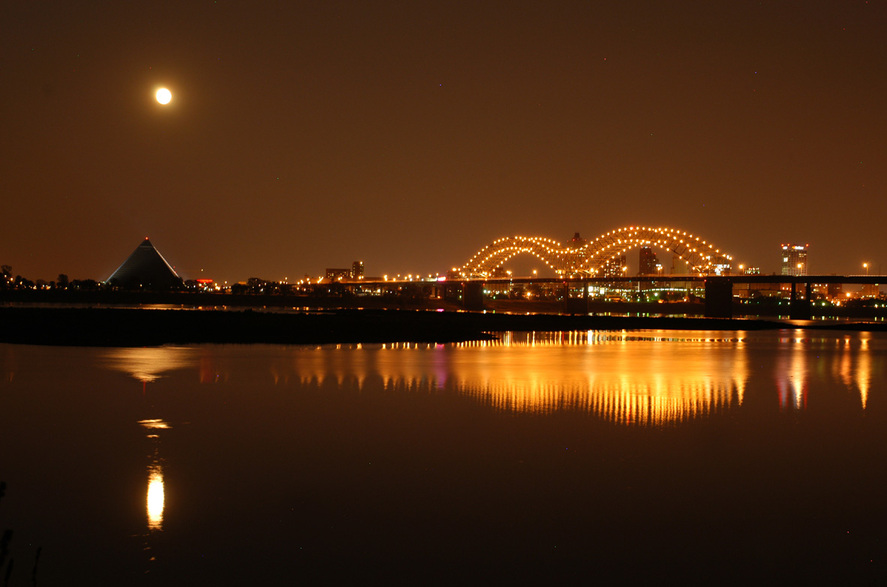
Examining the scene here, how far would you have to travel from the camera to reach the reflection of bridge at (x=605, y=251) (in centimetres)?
8950

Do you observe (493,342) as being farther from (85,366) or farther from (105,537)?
(105,537)

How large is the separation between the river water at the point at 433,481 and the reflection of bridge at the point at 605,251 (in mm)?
72936

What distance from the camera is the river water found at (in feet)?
19.6

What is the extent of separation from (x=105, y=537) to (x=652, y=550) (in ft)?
12.7

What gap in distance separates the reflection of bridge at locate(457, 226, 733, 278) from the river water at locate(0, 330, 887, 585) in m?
72.9

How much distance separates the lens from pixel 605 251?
327ft

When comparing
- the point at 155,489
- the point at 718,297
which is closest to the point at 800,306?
the point at 718,297

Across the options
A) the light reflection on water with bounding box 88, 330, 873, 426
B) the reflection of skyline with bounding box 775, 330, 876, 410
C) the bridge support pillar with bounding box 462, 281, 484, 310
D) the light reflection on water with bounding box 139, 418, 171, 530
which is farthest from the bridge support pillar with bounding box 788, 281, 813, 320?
the light reflection on water with bounding box 139, 418, 171, 530

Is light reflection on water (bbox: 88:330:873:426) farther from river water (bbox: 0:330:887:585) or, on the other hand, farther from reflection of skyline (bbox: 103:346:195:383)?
river water (bbox: 0:330:887:585)

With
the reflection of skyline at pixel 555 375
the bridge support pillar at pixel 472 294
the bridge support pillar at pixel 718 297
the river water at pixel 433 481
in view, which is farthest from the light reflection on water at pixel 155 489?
the bridge support pillar at pixel 472 294

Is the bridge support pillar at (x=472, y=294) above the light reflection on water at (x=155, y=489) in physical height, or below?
above

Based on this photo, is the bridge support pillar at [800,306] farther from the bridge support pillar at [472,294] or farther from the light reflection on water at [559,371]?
the light reflection on water at [559,371]

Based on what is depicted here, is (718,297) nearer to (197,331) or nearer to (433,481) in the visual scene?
(197,331)

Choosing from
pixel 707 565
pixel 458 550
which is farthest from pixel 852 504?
pixel 458 550
